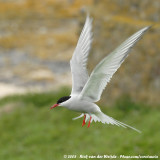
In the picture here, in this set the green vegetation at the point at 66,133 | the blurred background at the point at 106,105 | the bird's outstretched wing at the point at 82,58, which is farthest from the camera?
the blurred background at the point at 106,105

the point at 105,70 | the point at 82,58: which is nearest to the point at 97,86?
the point at 105,70

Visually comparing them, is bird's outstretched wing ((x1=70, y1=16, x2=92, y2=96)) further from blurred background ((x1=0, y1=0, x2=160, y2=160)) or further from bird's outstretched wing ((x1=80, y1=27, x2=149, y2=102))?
blurred background ((x1=0, y1=0, x2=160, y2=160))

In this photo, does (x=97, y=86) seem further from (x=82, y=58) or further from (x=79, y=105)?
(x=82, y=58)

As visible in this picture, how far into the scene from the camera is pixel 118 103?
8.74m

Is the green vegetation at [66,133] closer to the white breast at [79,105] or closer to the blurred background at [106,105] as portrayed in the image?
the blurred background at [106,105]

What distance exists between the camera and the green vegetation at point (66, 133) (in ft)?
22.6

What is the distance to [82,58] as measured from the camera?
4535 mm

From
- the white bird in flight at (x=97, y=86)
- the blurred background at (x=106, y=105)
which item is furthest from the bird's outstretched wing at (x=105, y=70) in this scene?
the blurred background at (x=106, y=105)

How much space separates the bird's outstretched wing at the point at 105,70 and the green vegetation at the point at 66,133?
10.6ft

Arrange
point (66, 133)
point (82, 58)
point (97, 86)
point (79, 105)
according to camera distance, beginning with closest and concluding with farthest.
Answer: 1. point (79, 105)
2. point (97, 86)
3. point (82, 58)
4. point (66, 133)

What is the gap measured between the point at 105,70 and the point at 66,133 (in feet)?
16.8

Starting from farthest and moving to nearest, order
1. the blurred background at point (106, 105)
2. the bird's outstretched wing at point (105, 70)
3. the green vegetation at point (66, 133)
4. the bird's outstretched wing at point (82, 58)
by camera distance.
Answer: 1. the blurred background at point (106, 105)
2. the green vegetation at point (66, 133)
3. the bird's outstretched wing at point (82, 58)
4. the bird's outstretched wing at point (105, 70)

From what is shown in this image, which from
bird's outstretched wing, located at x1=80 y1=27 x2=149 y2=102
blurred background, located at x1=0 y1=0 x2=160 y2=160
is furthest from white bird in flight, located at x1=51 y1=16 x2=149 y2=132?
blurred background, located at x1=0 y1=0 x2=160 y2=160

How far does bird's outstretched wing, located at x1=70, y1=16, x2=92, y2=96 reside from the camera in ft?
13.5
